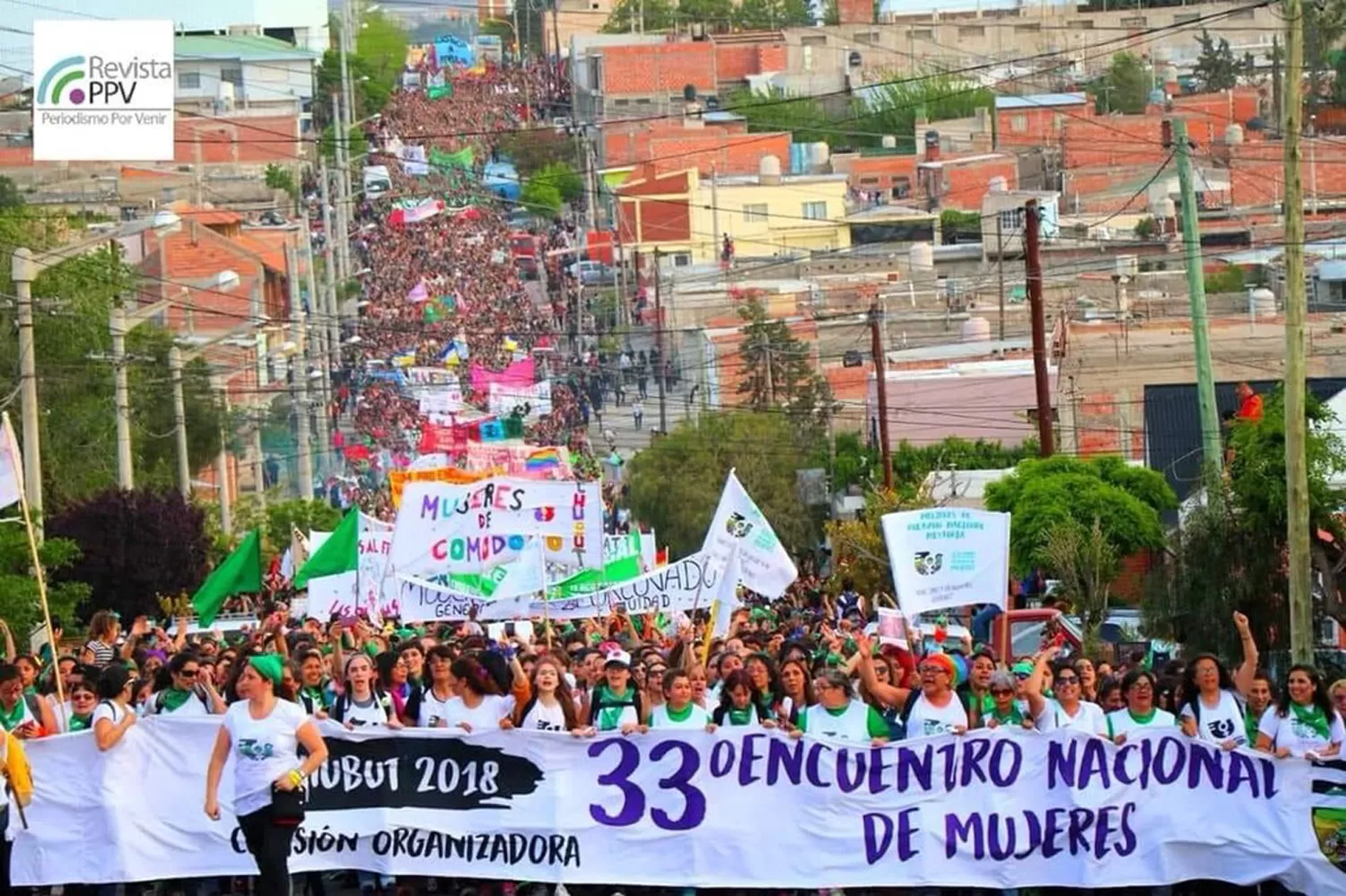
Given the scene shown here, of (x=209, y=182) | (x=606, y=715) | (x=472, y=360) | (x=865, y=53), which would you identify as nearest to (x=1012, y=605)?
(x=606, y=715)

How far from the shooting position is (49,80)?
98.9 meters

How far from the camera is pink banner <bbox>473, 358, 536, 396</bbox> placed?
110250 millimetres

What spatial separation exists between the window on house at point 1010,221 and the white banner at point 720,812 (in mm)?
95163

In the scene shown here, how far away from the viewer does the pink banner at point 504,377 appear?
110250 millimetres

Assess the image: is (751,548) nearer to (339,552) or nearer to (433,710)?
(339,552)

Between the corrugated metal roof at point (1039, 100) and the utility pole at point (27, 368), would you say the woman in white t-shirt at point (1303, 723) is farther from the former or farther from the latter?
the corrugated metal roof at point (1039, 100)

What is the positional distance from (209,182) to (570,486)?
325ft

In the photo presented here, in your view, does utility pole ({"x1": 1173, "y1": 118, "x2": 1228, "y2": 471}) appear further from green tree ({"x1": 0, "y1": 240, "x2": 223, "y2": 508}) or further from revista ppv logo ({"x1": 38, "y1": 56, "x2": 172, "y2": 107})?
revista ppv logo ({"x1": 38, "y1": 56, "x2": 172, "y2": 107})

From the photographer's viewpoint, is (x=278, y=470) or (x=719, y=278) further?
(x=719, y=278)

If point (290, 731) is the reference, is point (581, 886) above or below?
below

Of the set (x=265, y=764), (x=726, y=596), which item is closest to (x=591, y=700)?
(x=265, y=764)

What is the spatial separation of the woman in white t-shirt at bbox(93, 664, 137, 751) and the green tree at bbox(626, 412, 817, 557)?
55.4 m

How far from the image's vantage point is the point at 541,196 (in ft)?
575

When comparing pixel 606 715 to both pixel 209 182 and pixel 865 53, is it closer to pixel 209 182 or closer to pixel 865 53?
pixel 209 182
